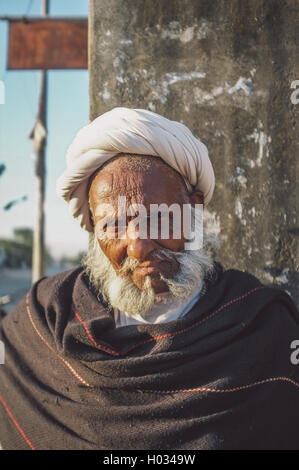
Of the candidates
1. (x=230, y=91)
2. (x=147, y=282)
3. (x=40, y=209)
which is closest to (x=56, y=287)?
(x=147, y=282)

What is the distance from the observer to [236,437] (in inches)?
66.4

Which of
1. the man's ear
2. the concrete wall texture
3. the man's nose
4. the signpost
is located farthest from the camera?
the signpost

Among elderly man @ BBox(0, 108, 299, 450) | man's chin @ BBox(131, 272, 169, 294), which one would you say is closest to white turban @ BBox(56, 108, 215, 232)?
elderly man @ BBox(0, 108, 299, 450)

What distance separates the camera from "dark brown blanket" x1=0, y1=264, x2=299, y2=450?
1720mm

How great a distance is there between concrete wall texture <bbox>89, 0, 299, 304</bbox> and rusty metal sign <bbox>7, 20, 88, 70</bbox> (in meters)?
2.76

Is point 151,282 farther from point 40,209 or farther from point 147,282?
point 40,209

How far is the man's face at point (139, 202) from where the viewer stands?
185 centimetres

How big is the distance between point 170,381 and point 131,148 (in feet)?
3.09

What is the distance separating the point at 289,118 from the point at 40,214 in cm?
635

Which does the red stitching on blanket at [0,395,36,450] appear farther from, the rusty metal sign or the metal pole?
the metal pole

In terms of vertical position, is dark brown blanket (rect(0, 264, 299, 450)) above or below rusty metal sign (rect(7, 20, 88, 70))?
below

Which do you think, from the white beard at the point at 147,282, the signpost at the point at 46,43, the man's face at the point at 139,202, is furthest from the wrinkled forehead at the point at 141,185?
the signpost at the point at 46,43

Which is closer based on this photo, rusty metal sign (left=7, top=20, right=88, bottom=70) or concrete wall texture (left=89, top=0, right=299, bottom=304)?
concrete wall texture (left=89, top=0, right=299, bottom=304)

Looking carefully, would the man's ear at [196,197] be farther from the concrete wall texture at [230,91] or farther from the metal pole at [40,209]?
the metal pole at [40,209]
